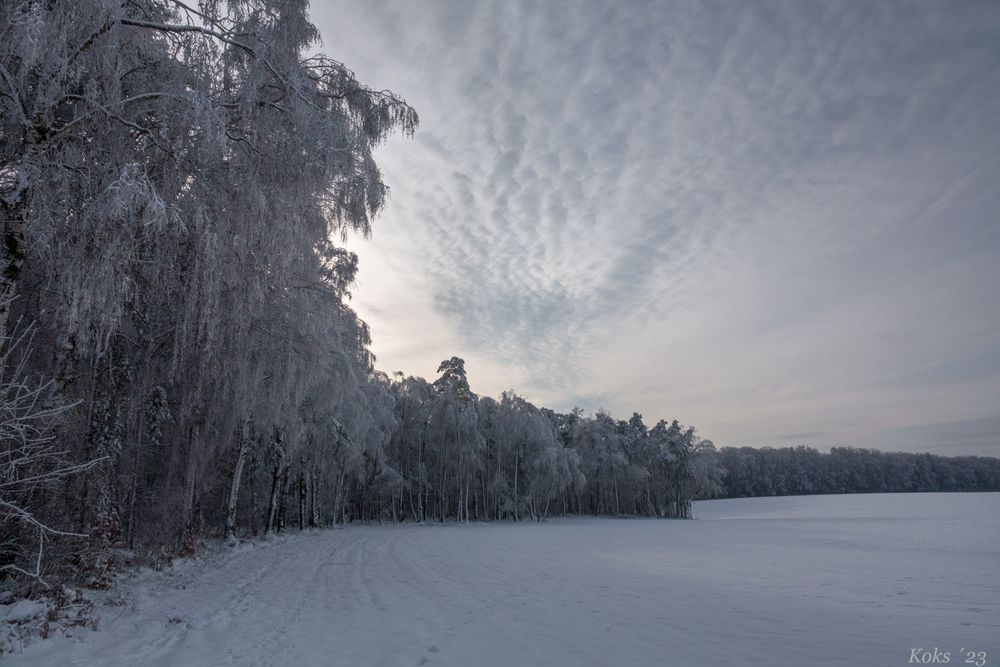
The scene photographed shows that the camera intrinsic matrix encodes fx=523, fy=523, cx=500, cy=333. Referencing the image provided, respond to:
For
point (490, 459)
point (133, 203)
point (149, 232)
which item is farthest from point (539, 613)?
point (490, 459)

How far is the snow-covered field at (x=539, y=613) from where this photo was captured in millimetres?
4559

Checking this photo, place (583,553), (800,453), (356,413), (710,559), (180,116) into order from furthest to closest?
1. (800,453)
2. (356,413)
3. (583,553)
4. (710,559)
5. (180,116)

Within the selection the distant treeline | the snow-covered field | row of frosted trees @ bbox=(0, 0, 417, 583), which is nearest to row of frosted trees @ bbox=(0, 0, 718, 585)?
row of frosted trees @ bbox=(0, 0, 417, 583)

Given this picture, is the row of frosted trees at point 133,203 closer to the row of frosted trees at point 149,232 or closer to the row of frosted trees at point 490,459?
the row of frosted trees at point 149,232

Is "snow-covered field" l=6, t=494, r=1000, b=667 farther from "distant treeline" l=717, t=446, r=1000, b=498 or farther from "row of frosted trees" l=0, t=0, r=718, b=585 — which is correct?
"distant treeline" l=717, t=446, r=1000, b=498

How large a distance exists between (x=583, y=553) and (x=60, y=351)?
40.5ft

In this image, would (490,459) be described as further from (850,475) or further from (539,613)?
(850,475)

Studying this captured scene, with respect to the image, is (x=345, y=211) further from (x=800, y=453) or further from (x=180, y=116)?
(x=800, y=453)

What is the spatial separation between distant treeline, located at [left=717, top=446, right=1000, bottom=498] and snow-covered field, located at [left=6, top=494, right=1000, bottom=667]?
93.1 meters

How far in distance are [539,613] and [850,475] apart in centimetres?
11478

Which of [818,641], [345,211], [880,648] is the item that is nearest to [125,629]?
[345,211]

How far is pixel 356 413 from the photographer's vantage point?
64.9 ft

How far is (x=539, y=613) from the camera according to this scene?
247 inches

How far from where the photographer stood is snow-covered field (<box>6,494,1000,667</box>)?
15.0 feet
